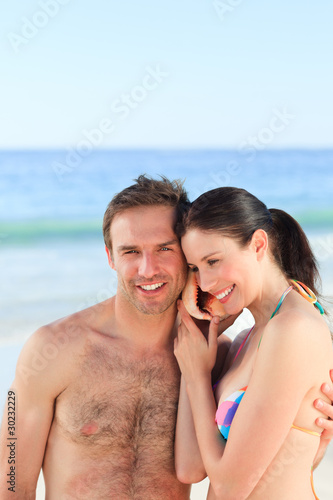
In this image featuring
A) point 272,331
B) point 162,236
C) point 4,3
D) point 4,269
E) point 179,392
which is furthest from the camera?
point 4,3

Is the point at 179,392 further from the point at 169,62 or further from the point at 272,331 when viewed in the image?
the point at 169,62

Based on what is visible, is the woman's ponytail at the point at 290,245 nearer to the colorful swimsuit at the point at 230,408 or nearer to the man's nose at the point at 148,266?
the colorful swimsuit at the point at 230,408

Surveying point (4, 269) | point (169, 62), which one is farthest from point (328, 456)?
point (169, 62)

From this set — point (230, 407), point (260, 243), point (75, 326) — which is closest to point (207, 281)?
point (260, 243)

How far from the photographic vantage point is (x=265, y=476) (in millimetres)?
2402

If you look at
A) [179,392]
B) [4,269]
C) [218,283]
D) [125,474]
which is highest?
[4,269]

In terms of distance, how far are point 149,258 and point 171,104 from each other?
63.0ft

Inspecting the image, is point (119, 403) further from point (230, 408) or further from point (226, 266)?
point (226, 266)

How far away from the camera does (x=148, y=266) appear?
9.06 ft

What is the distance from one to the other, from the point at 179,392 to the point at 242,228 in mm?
945

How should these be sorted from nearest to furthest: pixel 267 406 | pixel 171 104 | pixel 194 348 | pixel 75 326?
1. pixel 267 406
2. pixel 194 348
3. pixel 75 326
4. pixel 171 104

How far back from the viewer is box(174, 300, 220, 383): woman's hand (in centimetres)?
279

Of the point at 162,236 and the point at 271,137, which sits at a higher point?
the point at 271,137

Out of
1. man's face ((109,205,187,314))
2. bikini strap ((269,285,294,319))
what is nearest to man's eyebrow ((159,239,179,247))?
man's face ((109,205,187,314))
